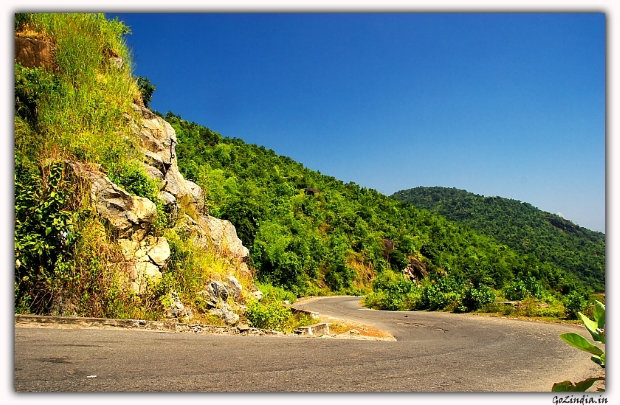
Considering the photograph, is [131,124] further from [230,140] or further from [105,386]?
[230,140]

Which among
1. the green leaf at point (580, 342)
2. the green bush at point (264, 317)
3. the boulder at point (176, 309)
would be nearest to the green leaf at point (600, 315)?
the green leaf at point (580, 342)

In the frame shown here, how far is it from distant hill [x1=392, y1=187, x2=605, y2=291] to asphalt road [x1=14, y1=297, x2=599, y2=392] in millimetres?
29351

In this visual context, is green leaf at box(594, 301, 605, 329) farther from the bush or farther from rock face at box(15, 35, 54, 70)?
the bush

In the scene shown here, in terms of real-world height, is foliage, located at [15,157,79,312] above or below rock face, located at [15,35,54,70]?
below

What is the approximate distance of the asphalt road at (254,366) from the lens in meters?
3.10

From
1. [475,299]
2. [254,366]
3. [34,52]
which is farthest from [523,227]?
[254,366]

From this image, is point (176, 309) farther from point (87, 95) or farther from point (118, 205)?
point (87, 95)

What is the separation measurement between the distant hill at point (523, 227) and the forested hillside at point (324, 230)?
2.83m

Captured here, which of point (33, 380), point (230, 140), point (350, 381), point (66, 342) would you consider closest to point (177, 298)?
point (66, 342)

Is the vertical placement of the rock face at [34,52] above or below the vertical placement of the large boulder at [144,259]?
above

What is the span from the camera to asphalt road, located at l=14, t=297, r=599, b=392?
310 cm

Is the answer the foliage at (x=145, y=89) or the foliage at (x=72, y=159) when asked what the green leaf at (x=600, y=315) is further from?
the foliage at (x=145, y=89)

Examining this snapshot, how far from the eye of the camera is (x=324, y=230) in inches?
1601

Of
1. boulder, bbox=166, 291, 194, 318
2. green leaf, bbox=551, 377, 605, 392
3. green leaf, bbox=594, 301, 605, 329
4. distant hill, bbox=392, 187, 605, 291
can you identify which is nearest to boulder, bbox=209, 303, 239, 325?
boulder, bbox=166, 291, 194, 318
